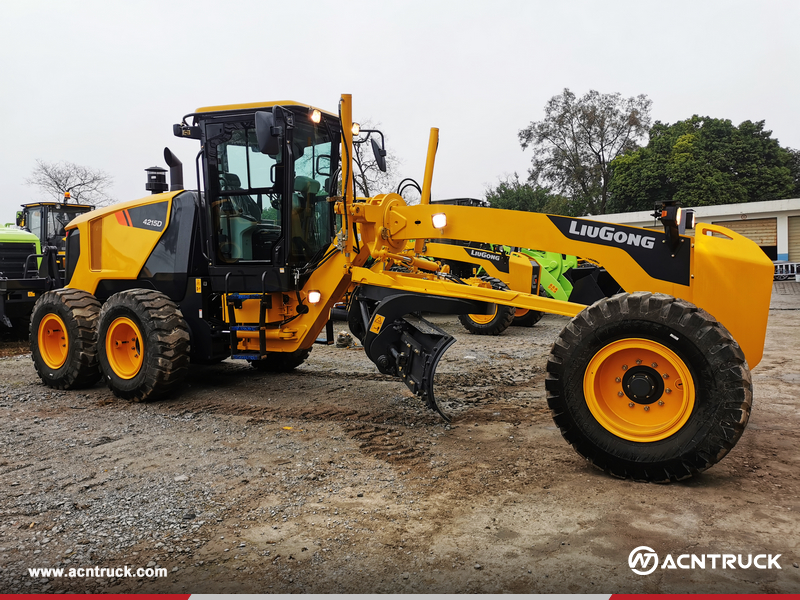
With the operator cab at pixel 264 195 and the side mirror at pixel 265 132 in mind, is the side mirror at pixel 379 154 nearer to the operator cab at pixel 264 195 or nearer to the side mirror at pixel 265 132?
the operator cab at pixel 264 195

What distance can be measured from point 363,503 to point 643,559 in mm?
1543

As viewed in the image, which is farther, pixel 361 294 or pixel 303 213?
pixel 303 213

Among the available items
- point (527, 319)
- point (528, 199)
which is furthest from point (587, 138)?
point (527, 319)

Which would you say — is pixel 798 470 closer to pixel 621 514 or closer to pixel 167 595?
pixel 621 514

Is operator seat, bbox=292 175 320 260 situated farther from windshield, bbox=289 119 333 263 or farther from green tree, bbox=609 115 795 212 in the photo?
green tree, bbox=609 115 795 212

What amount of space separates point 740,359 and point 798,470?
3.43ft

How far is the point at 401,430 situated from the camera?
16.9 feet

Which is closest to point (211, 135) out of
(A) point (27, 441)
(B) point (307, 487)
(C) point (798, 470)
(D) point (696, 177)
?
(A) point (27, 441)

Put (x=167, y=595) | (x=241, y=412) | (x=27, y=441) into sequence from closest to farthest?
(x=167, y=595)
(x=27, y=441)
(x=241, y=412)

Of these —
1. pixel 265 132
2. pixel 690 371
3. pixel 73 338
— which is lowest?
pixel 73 338

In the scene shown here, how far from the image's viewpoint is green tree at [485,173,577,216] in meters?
38.0

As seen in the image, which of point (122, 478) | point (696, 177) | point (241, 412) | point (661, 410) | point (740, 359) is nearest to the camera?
point (740, 359)

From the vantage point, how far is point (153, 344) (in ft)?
20.2

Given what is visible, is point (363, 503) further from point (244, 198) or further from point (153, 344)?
point (244, 198)
